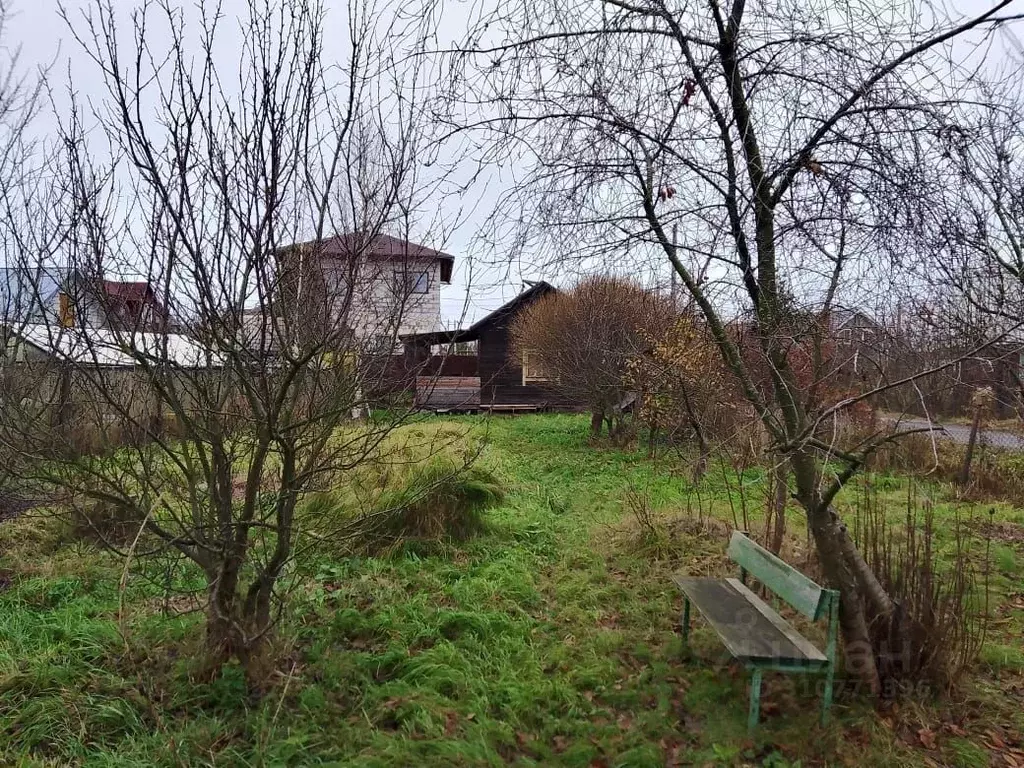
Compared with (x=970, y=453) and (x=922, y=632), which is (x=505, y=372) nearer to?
(x=970, y=453)

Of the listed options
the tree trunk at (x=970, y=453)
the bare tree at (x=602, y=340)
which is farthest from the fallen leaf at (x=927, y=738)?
the bare tree at (x=602, y=340)

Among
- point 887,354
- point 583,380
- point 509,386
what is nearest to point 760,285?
point 887,354

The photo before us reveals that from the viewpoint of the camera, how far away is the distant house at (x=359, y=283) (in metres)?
2.74

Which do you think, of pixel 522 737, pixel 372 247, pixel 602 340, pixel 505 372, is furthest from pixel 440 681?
pixel 505 372

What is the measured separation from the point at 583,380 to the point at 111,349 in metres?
10.7

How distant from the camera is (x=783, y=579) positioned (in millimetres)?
3119

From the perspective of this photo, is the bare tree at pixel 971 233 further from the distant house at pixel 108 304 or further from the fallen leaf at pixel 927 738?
the distant house at pixel 108 304

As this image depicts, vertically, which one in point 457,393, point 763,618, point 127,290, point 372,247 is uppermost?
point 372,247

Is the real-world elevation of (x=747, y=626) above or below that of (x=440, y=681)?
above

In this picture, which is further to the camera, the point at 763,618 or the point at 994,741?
the point at 763,618

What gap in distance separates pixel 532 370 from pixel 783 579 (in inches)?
647

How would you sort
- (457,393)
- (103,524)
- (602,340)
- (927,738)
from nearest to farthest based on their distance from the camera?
1. (927,738)
2. (103,524)
3. (602,340)
4. (457,393)

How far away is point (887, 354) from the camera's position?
128 inches

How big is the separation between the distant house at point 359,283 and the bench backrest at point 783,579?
94.0 inches
